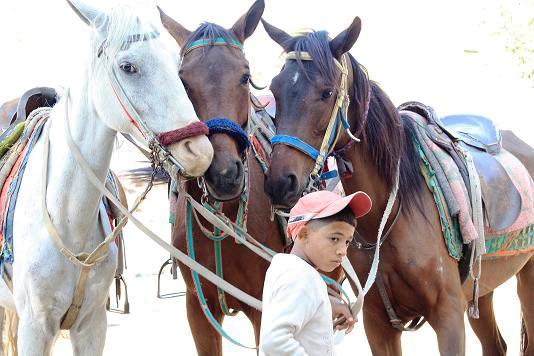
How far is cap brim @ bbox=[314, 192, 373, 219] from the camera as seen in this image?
92.4 inches

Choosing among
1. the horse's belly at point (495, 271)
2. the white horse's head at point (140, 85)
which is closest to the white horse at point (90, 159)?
the white horse's head at point (140, 85)

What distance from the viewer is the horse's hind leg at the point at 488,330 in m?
5.32

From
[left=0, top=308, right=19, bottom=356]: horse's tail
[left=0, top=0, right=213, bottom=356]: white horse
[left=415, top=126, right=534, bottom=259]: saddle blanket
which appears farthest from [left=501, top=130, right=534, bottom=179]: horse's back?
[left=0, top=308, right=19, bottom=356]: horse's tail

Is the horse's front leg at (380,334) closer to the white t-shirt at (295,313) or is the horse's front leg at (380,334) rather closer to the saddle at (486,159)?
the saddle at (486,159)

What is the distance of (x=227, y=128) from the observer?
3410 millimetres

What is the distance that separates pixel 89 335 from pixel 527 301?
10.1ft

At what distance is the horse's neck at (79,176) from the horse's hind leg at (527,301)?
124 inches

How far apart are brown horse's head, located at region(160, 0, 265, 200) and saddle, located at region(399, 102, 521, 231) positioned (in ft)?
3.86

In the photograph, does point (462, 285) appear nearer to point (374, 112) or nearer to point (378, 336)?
point (378, 336)

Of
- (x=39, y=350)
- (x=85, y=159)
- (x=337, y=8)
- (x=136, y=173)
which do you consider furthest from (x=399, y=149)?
(x=337, y=8)

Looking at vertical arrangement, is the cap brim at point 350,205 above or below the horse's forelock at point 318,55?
below

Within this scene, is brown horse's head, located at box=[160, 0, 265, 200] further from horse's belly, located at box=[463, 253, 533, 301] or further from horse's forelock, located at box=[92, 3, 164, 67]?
horse's belly, located at box=[463, 253, 533, 301]

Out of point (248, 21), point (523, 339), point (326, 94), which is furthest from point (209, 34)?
point (523, 339)

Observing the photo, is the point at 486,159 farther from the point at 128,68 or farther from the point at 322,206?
the point at 322,206
